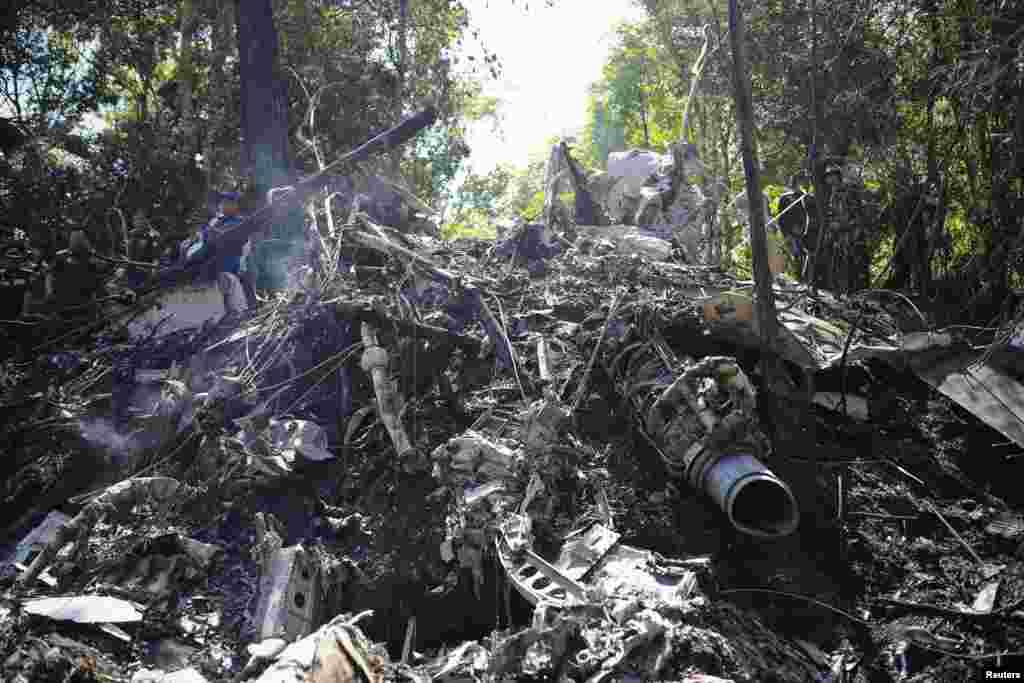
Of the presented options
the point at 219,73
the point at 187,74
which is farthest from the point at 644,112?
the point at 187,74

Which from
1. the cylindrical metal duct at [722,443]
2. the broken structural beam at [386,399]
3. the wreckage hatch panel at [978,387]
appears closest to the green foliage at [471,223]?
the broken structural beam at [386,399]

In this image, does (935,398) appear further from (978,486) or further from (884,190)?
(884,190)

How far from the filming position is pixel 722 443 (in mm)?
4051

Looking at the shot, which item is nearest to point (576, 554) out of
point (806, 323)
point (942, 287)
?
point (806, 323)

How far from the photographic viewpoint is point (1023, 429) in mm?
4395

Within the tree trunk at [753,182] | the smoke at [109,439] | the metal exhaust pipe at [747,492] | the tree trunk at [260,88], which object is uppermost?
the tree trunk at [260,88]

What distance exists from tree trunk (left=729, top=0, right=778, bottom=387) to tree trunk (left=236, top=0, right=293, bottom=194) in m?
6.52

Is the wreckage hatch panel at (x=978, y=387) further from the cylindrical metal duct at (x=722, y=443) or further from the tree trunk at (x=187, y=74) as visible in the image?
the tree trunk at (x=187, y=74)

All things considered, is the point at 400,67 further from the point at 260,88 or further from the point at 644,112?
the point at 644,112

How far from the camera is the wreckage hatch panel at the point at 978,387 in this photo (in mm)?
4516

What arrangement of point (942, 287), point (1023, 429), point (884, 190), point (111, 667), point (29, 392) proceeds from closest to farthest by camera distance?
point (111, 667)
point (1023, 429)
point (29, 392)
point (942, 287)
point (884, 190)

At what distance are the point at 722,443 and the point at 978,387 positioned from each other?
6.89ft

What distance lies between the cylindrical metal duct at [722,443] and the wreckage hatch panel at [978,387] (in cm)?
155

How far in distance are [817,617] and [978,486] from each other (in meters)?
1.72
